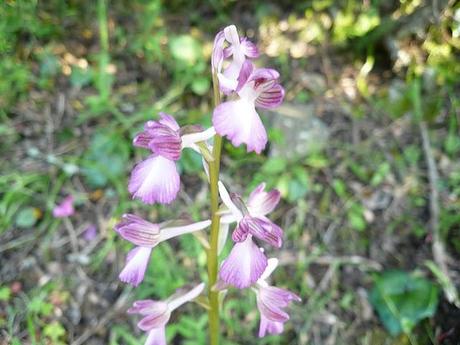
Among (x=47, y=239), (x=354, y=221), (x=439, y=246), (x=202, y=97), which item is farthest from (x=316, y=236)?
(x=47, y=239)

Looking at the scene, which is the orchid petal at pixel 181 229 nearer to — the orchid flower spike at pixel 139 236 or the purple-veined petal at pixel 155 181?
the orchid flower spike at pixel 139 236

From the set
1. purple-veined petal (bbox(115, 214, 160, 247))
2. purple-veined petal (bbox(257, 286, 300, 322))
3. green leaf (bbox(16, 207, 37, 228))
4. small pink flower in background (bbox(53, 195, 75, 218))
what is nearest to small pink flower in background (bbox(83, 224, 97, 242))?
small pink flower in background (bbox(53, 195, 75, 218))

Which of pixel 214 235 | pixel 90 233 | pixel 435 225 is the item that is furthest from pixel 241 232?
pixel 435 225

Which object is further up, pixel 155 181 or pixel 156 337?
pixel 155 181

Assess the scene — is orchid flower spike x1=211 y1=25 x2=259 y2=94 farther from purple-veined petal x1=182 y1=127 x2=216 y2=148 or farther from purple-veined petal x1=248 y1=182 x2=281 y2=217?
purple-veined petal x1=248 y1=182 x2=281 y2=217

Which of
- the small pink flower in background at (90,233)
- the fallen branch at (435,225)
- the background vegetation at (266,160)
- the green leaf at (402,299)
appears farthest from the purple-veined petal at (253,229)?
the small pink flower in background at (90,233)

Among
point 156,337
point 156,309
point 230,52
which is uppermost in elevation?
point 230,52

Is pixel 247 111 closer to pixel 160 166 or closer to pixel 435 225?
pixel 160 166
